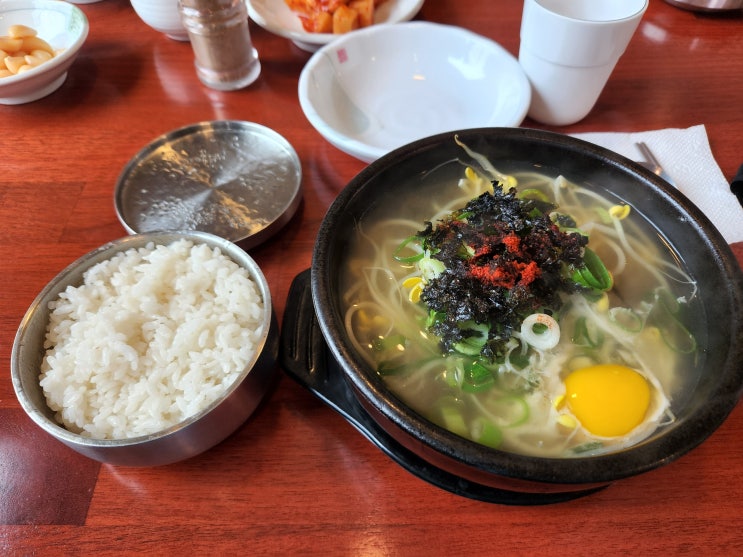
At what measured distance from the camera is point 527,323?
1.12 meters

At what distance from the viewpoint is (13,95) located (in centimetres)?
207

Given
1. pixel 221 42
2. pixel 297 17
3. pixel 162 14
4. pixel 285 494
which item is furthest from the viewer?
pixel 297 17

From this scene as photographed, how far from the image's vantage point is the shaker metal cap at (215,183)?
5.48 feet

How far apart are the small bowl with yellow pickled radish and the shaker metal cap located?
0.46 metres

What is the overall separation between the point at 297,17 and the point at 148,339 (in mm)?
1742

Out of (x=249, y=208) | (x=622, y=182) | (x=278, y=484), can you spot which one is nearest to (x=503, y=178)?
(x=622, y=182)

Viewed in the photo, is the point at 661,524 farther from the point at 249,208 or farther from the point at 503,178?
the point at 249,208

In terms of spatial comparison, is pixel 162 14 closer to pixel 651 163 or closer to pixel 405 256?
pixel 405 256

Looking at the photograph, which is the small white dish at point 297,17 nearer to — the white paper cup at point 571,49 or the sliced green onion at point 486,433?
the white paper cup at point 571,49

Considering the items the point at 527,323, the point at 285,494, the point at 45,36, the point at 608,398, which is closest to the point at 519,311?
the point at 527,323

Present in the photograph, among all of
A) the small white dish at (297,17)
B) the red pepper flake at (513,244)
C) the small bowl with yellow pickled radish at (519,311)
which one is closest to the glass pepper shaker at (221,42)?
the small white dish at (297,17)

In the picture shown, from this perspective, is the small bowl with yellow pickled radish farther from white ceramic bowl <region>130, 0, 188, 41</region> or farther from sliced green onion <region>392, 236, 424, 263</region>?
white ceramic bowl <region>130, 0, 188, 41</region>

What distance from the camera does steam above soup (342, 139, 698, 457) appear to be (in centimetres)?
108

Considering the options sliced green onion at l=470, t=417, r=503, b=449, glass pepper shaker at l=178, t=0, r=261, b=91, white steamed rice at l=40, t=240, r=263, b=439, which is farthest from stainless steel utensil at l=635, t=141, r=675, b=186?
glass pepper shaker at l=178, t=0, r=261, b=91
